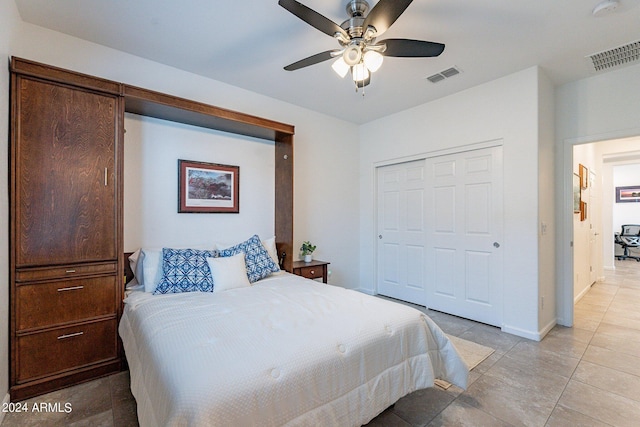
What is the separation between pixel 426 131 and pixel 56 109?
148 inches

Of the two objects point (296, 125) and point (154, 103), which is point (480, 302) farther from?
point (154, 103)

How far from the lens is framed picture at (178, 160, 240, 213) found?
2.96 meters

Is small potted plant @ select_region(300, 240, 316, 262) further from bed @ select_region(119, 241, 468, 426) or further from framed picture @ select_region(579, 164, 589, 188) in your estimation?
framed picture @ select_region(579, 164, 589, 188)

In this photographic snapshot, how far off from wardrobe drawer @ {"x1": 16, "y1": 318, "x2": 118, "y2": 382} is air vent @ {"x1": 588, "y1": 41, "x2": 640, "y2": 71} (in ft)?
15.9

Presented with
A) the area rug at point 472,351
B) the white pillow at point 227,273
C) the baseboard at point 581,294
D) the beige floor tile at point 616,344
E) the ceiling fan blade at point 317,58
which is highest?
the ceiling fan blade at point 317,58

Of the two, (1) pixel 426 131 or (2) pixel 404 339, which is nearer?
(2) pixel 404 339

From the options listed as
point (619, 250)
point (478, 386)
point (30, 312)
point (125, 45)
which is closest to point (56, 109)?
point (125, 45)

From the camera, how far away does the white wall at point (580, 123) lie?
2.83 metres

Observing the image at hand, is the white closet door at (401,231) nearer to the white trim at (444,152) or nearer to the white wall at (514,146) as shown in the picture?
the white trim at (444,152)

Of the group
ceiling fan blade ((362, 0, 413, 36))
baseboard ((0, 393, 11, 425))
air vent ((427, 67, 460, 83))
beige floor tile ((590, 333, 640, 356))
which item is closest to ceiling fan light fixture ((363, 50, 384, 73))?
ceiling fan blade ((362, 0, 413, 36))

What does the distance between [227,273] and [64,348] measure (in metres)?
1.22

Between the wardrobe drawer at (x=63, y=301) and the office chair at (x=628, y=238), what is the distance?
1140 centimetres

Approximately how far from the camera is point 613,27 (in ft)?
7.35

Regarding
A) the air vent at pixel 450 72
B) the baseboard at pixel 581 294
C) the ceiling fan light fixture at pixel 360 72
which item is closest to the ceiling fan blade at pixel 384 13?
the ceiling fan light fixture at pixel 360 72
